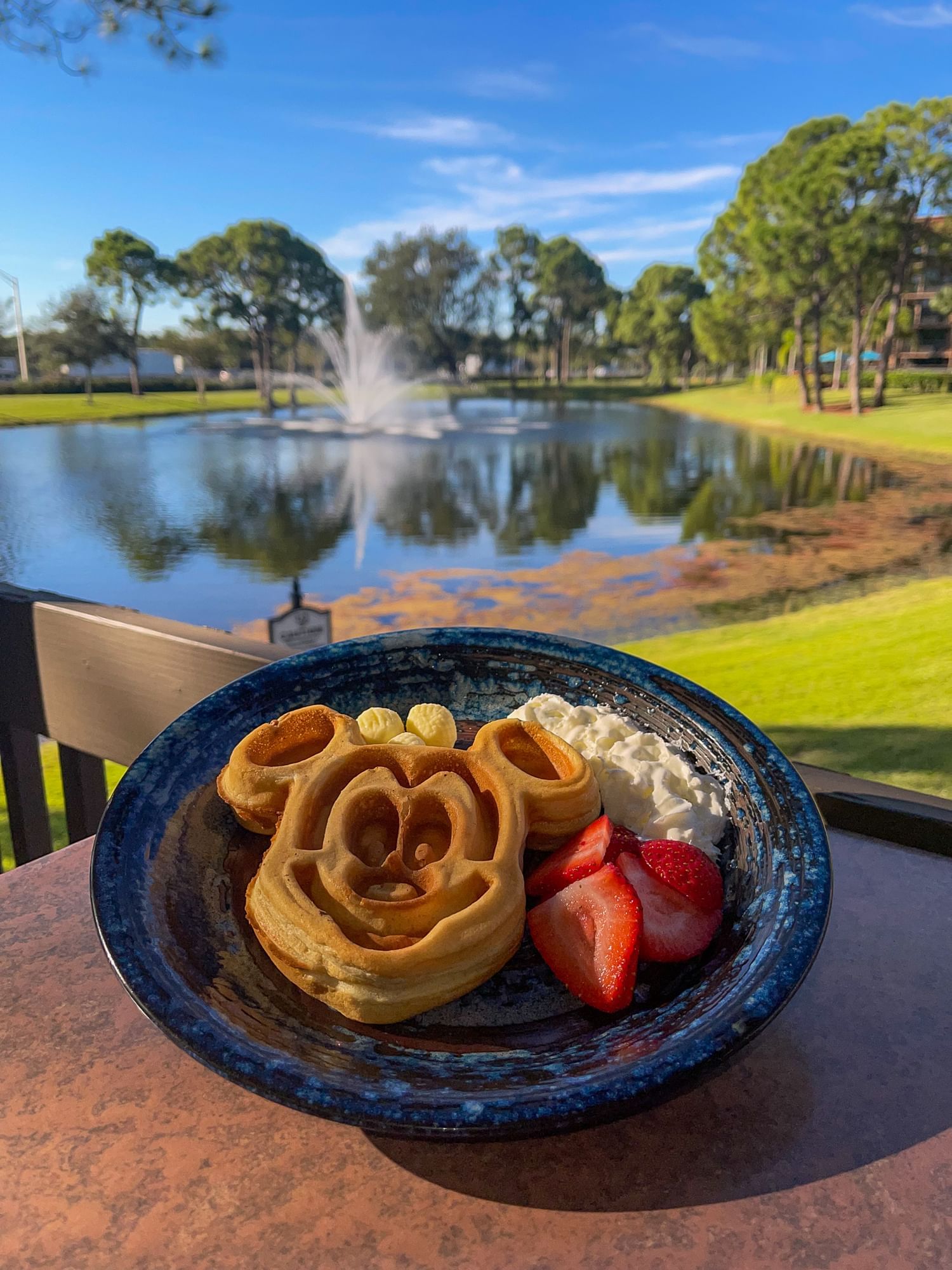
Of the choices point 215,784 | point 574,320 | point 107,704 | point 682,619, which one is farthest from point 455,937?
point 574,320

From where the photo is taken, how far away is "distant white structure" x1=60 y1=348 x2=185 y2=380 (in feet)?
35.1

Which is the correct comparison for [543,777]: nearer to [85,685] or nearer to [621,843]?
[621,843]

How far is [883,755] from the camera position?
3.27m

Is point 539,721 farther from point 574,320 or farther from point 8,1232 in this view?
point 574,320

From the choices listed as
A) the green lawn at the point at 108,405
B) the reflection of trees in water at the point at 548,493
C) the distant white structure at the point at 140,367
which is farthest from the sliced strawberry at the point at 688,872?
the distant white structure at the point at 140,367

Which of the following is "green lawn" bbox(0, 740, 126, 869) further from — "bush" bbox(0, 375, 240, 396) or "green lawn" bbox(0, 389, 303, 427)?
"green lawn" bbox(0, 389, 303, 427)

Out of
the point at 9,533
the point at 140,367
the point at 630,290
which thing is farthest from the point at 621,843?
the point at 630,290

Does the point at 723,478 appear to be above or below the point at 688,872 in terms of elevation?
below

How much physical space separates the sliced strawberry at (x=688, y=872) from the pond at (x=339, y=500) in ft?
27.2

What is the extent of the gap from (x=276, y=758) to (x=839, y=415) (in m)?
12.6

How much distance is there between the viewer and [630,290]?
14.4m

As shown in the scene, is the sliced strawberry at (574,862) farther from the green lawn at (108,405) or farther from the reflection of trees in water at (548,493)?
the green lawn at (108,405)

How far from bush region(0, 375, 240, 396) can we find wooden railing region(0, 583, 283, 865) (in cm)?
929

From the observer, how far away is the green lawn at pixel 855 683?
10.7 feet
